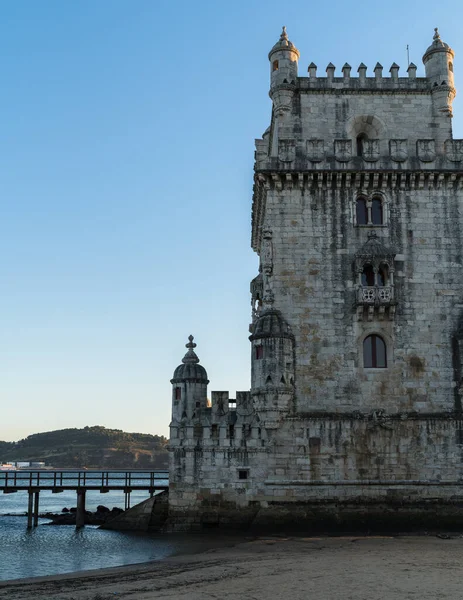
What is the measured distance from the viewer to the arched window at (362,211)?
32625 mm

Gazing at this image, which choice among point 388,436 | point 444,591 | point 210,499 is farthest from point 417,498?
point 444,591

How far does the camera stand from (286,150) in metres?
32.5

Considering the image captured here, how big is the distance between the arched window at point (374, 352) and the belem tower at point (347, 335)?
0.30ft

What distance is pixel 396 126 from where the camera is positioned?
1334 inches

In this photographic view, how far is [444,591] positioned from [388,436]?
11.7 meters

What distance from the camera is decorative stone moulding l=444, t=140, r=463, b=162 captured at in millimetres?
32562

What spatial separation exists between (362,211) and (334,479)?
1269 cm

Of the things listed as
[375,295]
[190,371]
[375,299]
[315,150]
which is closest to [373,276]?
[375,295]

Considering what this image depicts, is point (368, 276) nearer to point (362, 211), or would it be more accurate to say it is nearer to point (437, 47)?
point (362, 211)

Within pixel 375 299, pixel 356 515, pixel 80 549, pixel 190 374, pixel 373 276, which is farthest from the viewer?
pixel 190 374

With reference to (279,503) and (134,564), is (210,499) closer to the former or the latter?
(279,503)

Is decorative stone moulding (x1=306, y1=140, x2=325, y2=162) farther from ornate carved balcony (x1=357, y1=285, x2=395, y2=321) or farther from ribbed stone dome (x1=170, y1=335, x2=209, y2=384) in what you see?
ribbed stone dome (x1=170, y1=335, x2=209, y2=384)

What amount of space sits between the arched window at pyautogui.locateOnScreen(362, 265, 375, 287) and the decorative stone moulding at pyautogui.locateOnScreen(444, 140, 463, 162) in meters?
6.69

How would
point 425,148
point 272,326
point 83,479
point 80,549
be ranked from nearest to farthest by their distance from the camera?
point 272,326
point 80,549
point 425,148
point 83,479
